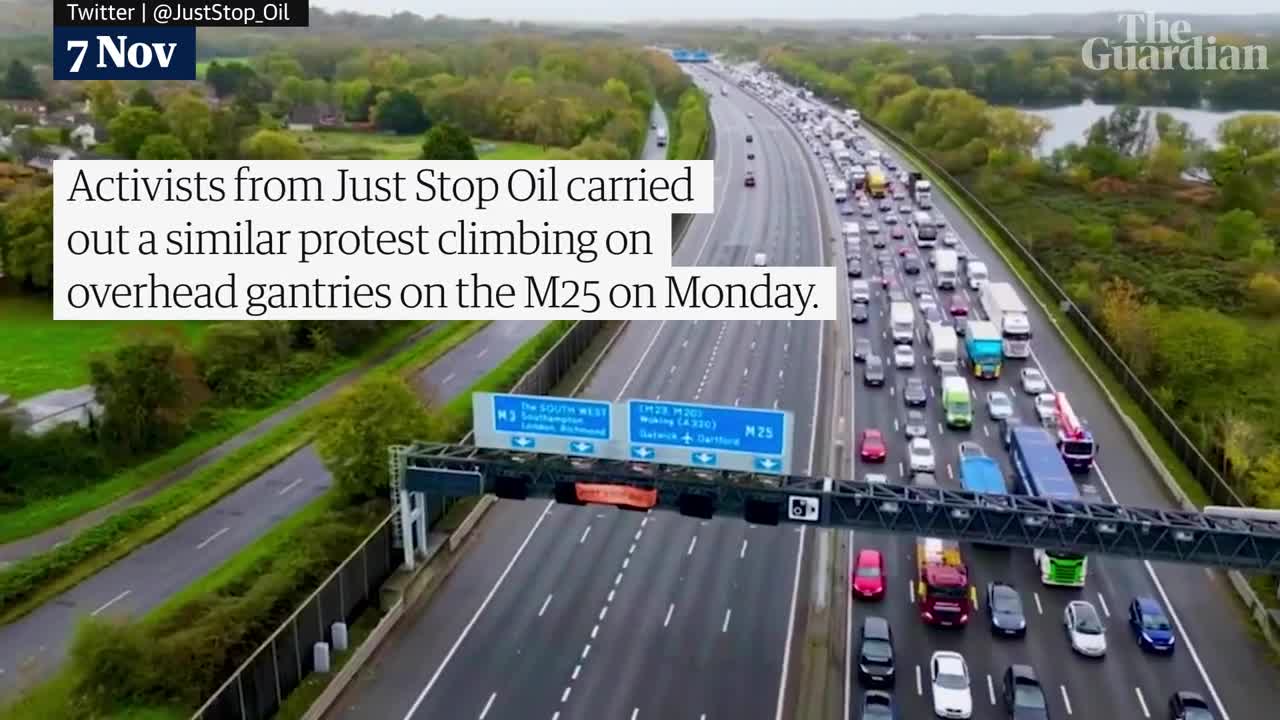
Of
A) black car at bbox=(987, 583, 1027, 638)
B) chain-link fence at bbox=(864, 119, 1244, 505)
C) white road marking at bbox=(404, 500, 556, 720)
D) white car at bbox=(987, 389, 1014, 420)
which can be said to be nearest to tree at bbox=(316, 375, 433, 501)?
white road marking at bbox=(404, 500, 556, 720)

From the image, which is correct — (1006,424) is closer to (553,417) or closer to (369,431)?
(553,417)

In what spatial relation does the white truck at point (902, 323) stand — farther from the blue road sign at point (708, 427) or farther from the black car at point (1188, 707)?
the black car at point (1188, 707)

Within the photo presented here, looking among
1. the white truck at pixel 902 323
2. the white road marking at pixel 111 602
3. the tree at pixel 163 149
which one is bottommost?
the white road marking at pixel 111 602

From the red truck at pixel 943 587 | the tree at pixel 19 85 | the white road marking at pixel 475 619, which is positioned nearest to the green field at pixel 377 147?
the tree at pixel 19 85

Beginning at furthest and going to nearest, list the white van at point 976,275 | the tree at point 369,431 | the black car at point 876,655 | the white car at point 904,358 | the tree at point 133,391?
the white van at point 976,275 < the white car at point 904,358 < the tree at point 133,391 < the tree at point 369,431 < the black car at point 876,655

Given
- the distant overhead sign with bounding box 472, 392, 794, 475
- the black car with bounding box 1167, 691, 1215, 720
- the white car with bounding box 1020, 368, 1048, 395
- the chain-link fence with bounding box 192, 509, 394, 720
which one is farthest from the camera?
the white car with bounding box 1020, 368, 1048, 395

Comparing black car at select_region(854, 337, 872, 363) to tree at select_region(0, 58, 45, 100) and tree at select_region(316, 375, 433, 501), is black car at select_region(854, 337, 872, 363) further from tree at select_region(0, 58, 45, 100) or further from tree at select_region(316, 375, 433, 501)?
tree at select_region(0, 58, 45, 100)
